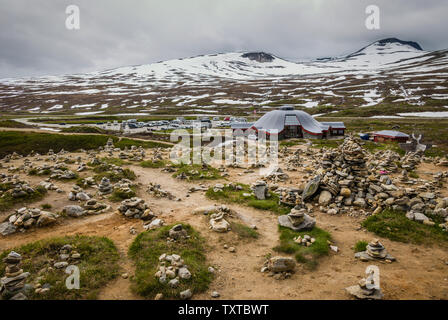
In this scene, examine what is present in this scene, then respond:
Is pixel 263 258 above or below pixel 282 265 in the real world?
below

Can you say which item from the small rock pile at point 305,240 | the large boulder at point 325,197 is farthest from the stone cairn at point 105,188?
the large boulder at point 325,197

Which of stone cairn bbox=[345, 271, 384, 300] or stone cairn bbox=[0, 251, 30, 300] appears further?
stone cairn bbox=[345, 271, 384, 300]

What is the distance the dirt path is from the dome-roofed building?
136 ft

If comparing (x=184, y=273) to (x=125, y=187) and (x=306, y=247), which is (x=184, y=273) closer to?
(x=306, y=247)

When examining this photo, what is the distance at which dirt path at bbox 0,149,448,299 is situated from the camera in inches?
334

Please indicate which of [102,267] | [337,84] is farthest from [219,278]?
[337,84]

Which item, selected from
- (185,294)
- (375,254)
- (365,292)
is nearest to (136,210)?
(185,294)

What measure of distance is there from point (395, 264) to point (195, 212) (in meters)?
Result: 10.7

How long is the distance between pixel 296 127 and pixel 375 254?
4739cm

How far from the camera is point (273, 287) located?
29.1 ft

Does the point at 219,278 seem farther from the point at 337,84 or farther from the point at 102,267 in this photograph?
the point at 337,84

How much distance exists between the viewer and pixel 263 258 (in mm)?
10805

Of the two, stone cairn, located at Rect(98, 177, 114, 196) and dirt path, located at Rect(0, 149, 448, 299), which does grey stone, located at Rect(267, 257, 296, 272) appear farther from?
stone cairn, located at Rect(98, 177, 114, 196)

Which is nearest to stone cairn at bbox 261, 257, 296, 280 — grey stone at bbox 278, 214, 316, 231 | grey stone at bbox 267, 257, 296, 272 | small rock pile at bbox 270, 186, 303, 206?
grey stone at bbox 267, 257, 296, 272
